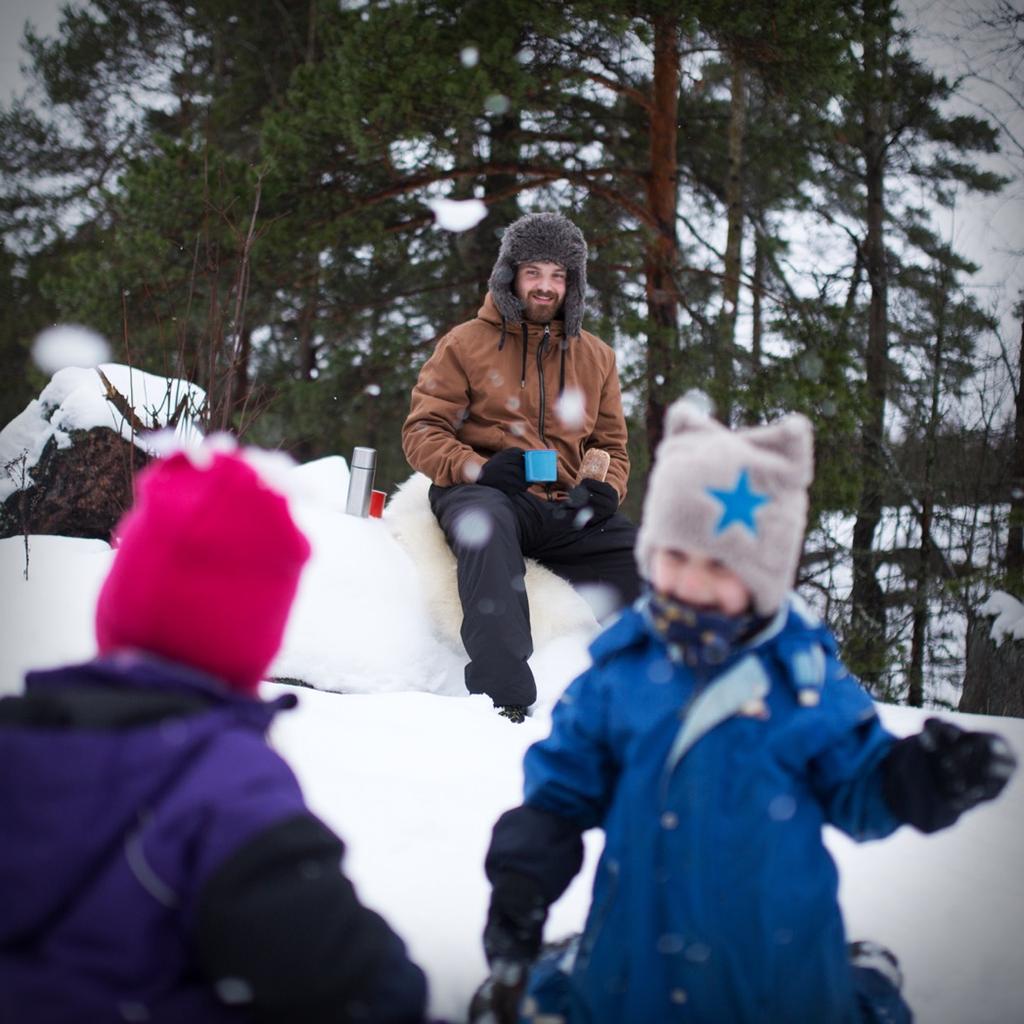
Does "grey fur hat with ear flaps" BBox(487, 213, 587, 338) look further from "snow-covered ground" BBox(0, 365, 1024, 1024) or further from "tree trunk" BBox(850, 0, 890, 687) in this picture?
"tree trunk" BBox(850, 0, 890, 687)

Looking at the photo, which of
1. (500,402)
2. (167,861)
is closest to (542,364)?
(500,402)

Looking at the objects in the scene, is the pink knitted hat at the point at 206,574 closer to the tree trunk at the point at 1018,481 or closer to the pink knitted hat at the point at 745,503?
the pink knitted hat at the point at 745,503

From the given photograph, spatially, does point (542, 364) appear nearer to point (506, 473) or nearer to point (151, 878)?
point (506, 473)

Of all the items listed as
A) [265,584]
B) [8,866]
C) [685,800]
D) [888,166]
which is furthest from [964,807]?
[888,166]

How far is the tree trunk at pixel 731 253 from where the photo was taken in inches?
249

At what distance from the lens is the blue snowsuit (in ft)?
3.59

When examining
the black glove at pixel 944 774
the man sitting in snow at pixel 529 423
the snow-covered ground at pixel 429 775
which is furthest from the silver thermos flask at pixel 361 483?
the black glove at pixel 944 774

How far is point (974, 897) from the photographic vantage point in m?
1.82

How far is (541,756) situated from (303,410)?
28.7 feet

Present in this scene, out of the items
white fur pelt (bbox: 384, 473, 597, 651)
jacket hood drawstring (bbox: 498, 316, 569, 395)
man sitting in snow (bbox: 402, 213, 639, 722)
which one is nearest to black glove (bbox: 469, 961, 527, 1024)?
man sitting in snow (bbox: 402, 213, 639, 722)

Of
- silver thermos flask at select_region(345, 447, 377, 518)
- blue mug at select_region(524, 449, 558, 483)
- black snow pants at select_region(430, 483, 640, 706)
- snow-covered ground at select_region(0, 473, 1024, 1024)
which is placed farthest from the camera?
silver thermos flask at select_region(345, 447, 377, 518)

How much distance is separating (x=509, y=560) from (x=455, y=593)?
380 mm

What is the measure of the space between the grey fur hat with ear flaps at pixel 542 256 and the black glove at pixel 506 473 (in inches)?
28.5

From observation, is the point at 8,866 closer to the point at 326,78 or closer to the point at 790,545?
the point at 790,545
